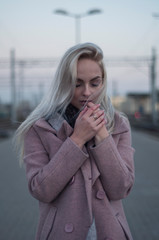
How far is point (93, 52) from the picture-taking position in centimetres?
164

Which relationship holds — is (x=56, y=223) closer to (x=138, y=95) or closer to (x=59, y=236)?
(x=59, y=236)

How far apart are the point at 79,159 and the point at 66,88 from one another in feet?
1.34

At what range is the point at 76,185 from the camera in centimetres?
148

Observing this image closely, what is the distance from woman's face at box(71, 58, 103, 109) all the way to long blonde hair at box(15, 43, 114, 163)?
30 mm

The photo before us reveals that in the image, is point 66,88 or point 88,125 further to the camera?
point 66,88

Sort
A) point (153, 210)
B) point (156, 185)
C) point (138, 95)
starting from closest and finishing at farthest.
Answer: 1. point (153, 210)
2. point (156, 185)
3. point (138, 95)

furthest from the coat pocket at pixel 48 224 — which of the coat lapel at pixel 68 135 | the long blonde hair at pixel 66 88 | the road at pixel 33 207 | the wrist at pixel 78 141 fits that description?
the road at pixel 33 207

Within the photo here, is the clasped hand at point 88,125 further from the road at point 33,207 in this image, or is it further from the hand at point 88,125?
the road at point 33,207

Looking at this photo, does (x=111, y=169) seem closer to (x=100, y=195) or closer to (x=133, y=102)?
(x=100, y=195)

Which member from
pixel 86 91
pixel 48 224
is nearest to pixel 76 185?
pixel 48 224

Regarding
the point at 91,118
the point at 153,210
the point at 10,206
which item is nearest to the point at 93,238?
the point at 91,118

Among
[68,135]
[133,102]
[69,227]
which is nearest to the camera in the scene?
[69,227]

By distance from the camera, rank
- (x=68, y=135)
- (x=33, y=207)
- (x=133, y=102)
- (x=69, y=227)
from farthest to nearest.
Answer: (x=133, y=102) → (x=33, y=207) → (x=68, y=135) → (x=69, y=227)

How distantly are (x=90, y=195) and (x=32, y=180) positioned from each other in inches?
11.7
